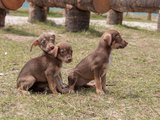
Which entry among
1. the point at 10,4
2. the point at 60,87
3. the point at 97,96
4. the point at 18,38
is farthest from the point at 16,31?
the point at 97,96

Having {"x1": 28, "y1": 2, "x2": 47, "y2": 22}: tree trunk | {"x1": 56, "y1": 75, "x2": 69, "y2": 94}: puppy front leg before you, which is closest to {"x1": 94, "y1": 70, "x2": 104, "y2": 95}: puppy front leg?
{"x1": 56, "y1": 75, "x2": 69, "y2": 94}: puppy front leg

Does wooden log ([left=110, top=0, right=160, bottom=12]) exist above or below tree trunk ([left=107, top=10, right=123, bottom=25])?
above

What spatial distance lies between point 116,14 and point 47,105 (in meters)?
8.98

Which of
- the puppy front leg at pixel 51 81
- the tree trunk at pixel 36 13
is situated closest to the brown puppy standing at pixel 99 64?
the puppy front leg at pixel 51 81

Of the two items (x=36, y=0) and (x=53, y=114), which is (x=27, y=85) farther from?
(x=36, y=0)

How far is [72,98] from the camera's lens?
480cm

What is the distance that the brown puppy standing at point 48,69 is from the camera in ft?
15.9

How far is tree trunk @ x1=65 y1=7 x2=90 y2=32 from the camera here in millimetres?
10668

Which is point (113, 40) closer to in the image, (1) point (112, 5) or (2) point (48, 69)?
(2) point (48, 69)

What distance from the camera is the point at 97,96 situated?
16.1 ft

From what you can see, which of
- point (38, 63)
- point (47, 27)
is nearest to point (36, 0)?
point (47, 27)

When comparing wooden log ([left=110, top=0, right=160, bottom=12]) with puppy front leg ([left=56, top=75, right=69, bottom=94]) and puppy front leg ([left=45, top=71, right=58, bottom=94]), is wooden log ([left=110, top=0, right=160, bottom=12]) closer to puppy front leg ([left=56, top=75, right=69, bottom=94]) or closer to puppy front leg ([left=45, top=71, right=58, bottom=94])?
puppy front leg ([left=56, top=75, right=69, bottom=94])

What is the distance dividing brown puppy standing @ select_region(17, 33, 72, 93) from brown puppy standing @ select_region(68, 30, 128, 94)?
0.26 meters

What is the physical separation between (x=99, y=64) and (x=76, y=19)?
Result: 5780 millimetres
